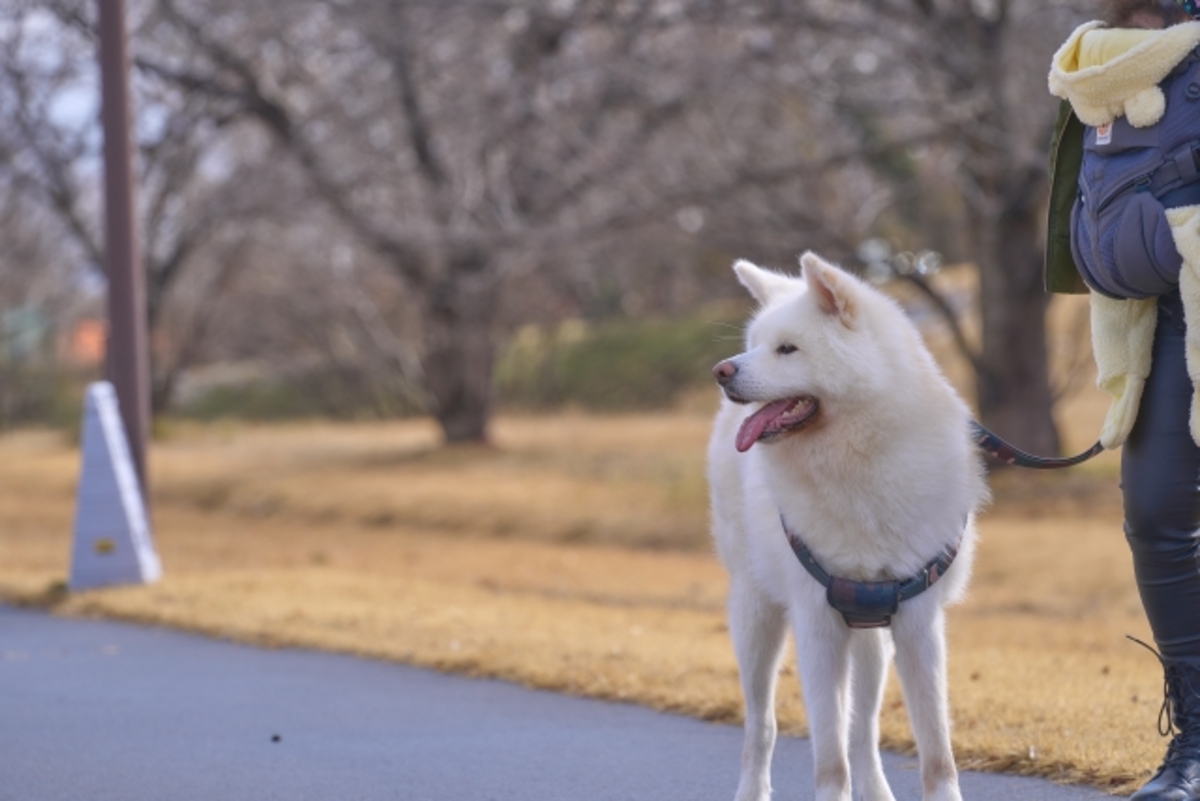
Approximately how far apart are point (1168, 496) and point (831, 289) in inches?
40.7

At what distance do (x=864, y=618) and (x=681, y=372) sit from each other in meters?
24.0

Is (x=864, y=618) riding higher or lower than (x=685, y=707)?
higher

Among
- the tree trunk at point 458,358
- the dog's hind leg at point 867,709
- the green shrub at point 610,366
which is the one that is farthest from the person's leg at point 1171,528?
the green shrub at point 610,366

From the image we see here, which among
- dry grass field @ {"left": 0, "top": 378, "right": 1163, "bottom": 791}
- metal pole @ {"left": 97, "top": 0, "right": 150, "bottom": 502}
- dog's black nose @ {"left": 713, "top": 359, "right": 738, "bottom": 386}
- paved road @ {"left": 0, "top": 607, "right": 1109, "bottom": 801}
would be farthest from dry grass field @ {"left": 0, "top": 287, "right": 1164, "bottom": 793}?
dog's black nose @ {"left": 713, "top": 359, "right": 738, "bottom": 386}

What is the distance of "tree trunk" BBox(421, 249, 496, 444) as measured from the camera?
2022 centimetres

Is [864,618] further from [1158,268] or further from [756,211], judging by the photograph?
[756,211]

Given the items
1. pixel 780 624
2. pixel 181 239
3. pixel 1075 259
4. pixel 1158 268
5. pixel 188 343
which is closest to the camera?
pixel 1158 268

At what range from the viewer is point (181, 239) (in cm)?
2338

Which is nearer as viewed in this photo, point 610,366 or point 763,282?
point 763,282

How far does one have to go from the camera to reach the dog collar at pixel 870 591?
4.16 metres

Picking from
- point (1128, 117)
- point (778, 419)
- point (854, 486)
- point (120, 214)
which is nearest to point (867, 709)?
point (854, 486)

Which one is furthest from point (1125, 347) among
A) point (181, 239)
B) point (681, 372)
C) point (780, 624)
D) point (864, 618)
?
point (681, 372)

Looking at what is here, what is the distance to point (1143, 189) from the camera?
4027 millimetres

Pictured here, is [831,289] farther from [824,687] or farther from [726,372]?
[824,687]
